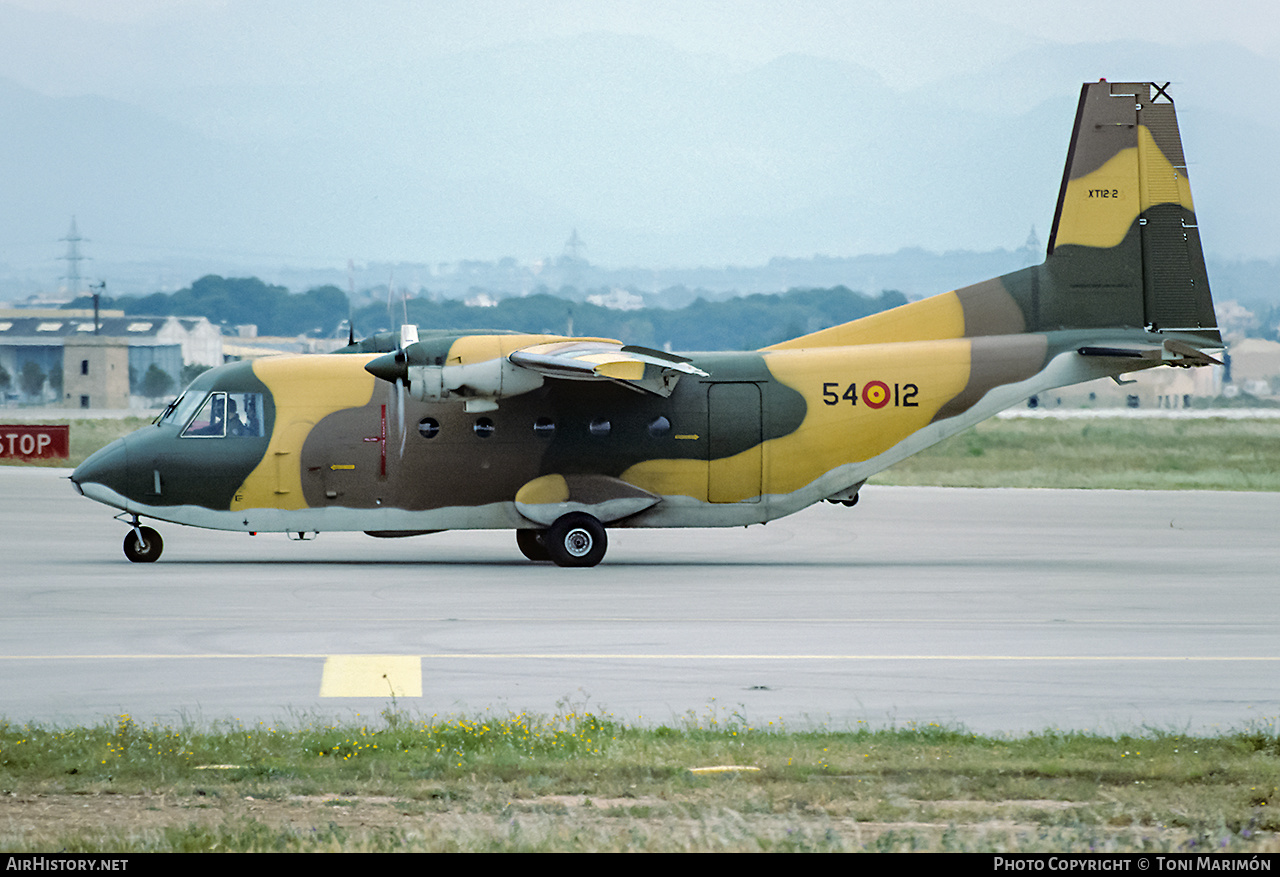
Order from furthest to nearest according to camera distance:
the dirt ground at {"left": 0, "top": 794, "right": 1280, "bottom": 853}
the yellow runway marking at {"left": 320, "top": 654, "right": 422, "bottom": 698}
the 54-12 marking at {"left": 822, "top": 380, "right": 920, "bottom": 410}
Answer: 1. the 54-12 marking at {"left": 822, "top": 380, "right": 920, "bottom": 410}
2. the yellow runway marking at {"left": 320, "top": 654, "right": 422, "bottom": 698}
3. the dirt ground at {"left": 0, "top": 794, "right": 1280, "bottom": 853}

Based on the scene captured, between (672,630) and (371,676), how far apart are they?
3.87 m

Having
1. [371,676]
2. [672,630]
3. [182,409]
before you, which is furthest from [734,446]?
[371,676]

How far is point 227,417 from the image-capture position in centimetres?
2188

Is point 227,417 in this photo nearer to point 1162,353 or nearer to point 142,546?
point 142,546

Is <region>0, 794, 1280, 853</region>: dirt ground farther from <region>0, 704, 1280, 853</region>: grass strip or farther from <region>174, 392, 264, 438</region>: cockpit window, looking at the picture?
<region>174, 392, 264, 438</region>: cockpit window

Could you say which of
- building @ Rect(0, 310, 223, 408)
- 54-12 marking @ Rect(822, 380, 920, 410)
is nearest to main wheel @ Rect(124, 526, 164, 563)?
54-12 marking @ Rect(822, 380, 920, 410)

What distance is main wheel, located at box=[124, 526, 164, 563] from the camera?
21859 millimetres

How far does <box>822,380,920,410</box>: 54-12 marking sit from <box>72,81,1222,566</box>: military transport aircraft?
0.9 inches

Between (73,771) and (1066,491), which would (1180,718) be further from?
(1066,491)

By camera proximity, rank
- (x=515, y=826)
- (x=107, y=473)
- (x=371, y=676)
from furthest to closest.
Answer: (x=107, y=473) → (x=371, y=676) → (x=515, y=826)

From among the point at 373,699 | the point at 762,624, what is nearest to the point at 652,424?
the point at 762,624

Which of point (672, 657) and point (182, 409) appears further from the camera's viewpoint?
point (182, 409)

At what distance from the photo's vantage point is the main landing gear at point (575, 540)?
21.4 meters

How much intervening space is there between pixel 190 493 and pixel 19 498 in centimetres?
1545
